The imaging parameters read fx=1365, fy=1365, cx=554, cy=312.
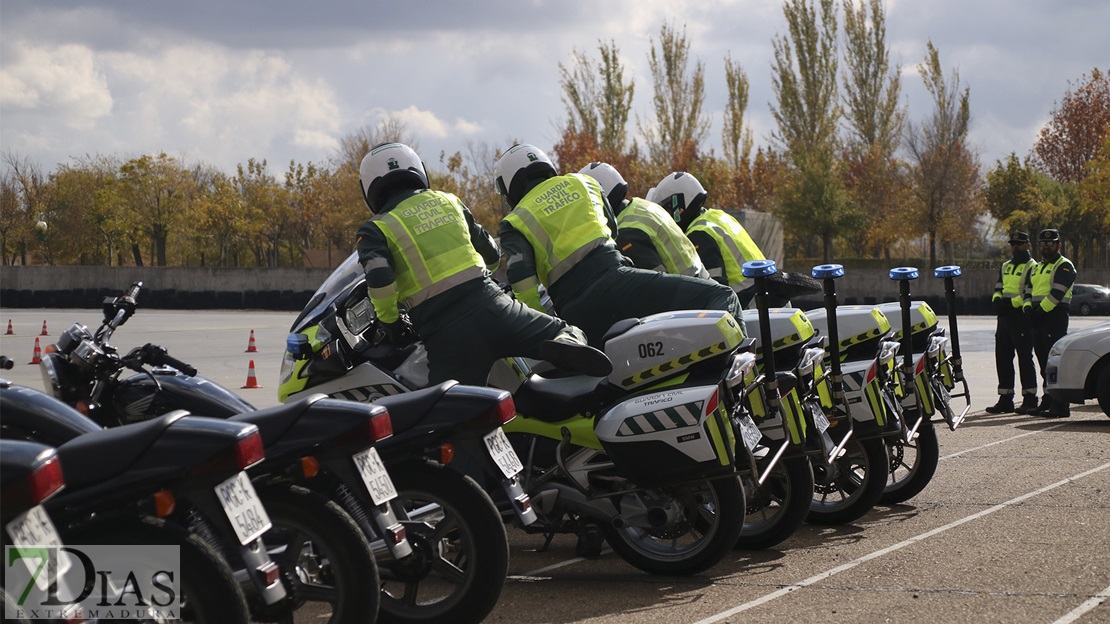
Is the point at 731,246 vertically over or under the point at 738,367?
over

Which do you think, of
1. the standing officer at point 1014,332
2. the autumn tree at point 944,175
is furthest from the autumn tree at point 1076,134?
the standing officer at point 1014,332

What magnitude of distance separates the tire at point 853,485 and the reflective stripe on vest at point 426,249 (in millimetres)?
2555

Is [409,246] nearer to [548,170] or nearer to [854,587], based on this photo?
[548,170]

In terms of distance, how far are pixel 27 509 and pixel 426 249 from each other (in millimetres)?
3434

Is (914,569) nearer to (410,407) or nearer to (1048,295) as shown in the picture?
(410,407)

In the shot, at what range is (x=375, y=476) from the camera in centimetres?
471

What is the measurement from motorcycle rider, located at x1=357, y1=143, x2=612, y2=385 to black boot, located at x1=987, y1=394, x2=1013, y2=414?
347 inches

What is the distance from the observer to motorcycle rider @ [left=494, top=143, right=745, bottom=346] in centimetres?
730

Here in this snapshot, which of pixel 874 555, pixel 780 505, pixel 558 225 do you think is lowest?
pixel 874 555

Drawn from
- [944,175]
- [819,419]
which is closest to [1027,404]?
[819,419]

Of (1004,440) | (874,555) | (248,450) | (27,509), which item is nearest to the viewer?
(27,509)

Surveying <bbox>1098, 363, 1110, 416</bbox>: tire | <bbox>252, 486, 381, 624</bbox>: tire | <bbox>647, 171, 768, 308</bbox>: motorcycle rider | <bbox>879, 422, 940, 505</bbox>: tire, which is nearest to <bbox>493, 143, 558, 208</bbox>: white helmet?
<bbox>647, 171, 768, 308</bbox>: motorcycle rider

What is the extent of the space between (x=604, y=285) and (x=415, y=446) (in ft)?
8.33

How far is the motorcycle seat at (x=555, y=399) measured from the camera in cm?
639
